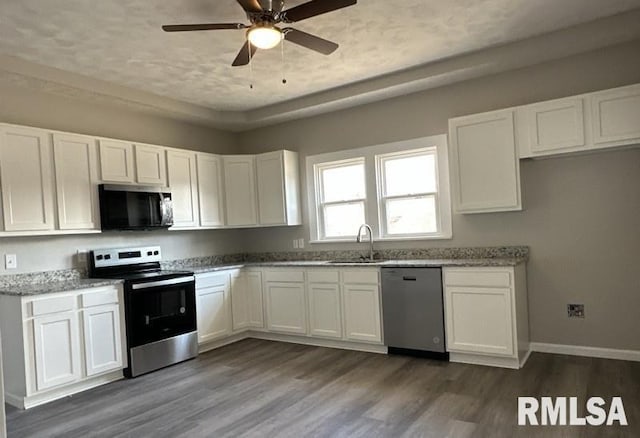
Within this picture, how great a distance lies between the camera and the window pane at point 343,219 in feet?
16.6

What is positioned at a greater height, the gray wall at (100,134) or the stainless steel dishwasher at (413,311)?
the gray wall at (100,134)

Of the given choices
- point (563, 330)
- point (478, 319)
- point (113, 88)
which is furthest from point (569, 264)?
point (113, 88)

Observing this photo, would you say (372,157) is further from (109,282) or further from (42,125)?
(42,125)

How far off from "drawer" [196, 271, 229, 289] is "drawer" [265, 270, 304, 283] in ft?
1.53

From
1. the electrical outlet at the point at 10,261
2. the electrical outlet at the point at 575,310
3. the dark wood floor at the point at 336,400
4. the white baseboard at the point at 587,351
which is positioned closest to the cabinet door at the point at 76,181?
the electrical outlet at the point at 10,261

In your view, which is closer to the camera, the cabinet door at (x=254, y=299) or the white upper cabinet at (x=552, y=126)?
the white upper cabinet at (x=552, y=126)

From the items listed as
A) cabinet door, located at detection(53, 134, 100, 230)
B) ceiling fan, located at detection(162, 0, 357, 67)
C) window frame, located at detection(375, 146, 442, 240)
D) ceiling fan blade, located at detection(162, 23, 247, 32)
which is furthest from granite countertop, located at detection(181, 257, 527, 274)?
ceiling fan blade, located at detection(162, 23, 247, 32)

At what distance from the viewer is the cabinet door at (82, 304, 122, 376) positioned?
3.63 m

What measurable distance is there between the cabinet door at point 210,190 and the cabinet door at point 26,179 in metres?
1.63

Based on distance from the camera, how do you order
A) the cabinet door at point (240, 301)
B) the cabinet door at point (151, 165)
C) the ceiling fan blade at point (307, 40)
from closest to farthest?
the ceiling fan blade at point (307, 40) < the cabinet door at point (151, 165) < the cabinet door at point (240, 301)

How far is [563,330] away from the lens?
386 cm

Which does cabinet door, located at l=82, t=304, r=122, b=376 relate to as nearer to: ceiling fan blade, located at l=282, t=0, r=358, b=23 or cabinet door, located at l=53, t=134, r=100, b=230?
cabinet door, located at l=53, t=134, r=100, b=230

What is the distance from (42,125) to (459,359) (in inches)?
168

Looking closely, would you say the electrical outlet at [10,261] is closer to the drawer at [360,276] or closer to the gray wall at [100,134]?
the gray wall at [100,134]
